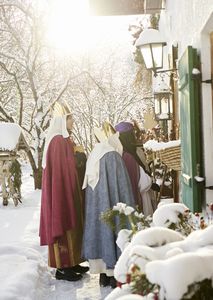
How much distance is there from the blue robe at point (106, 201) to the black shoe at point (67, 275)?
42 cm

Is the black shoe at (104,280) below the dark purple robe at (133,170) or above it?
below

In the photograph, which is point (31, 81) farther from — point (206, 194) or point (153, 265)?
point (153, 265)

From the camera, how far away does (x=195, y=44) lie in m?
4.77

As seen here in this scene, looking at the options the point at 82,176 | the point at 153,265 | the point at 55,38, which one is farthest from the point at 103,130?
the point at 55,38

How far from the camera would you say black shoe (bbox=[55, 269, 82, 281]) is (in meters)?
5.97

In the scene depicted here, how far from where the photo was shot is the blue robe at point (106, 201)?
18.3 feet

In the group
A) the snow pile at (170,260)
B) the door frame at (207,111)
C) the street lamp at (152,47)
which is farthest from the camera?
the street lamp at (152,47)

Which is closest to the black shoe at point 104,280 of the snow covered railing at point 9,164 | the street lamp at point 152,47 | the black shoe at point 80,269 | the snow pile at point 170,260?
the black shoe at point 80,269

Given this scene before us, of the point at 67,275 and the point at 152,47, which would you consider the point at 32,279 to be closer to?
the point at 67,275

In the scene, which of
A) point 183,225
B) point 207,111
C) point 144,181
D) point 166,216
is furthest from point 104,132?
point 166,216

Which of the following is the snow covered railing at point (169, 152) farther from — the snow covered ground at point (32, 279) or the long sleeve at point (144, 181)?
the snow covered ground at point (32, 279)

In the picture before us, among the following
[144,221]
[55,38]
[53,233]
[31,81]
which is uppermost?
[55,38]

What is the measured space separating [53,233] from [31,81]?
41.9ft

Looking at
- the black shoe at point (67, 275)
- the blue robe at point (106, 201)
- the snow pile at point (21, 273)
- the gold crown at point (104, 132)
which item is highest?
the gold crown at point (104, 132)
